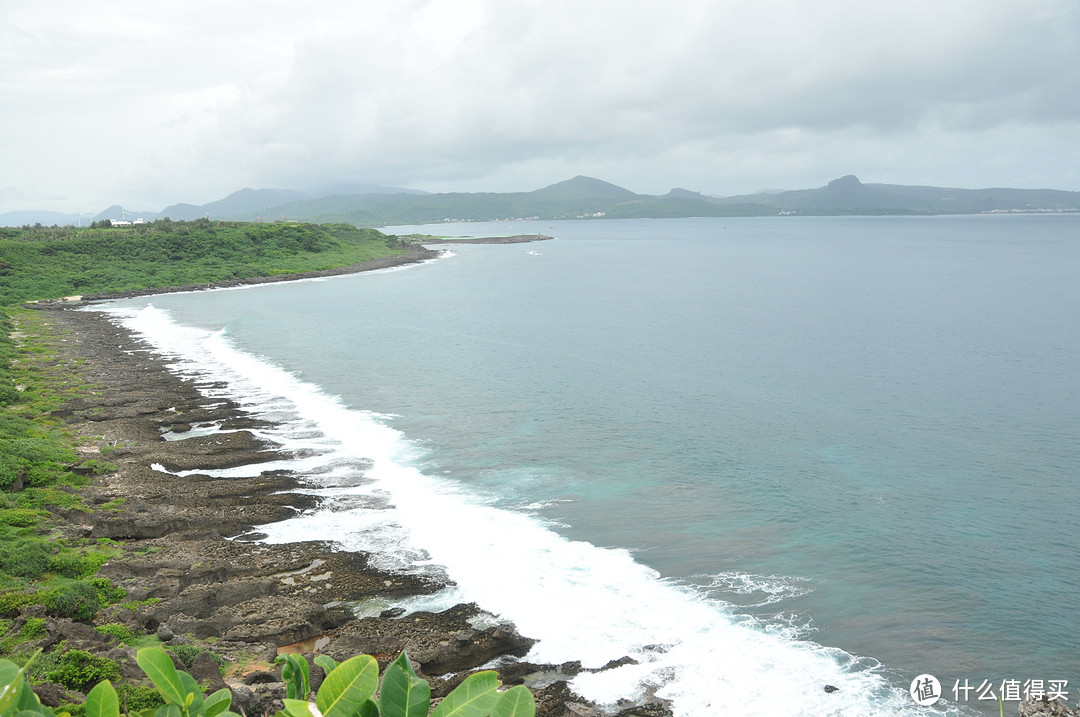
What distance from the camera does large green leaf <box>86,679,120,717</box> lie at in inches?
133

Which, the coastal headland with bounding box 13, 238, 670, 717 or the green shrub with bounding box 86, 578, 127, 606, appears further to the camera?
the green shrub with bounding box 86, 578, 127, 606

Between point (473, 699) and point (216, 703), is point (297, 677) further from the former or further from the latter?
point (473, 699)

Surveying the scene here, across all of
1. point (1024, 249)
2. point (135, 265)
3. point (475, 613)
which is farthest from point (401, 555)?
point (1024, 249)

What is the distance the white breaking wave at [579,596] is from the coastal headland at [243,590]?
0.73 meters

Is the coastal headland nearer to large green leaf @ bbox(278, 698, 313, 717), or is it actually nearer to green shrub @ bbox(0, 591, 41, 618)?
green shrub @ bbox(0, 591, 41, 618)

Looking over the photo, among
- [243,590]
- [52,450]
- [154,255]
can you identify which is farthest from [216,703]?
[154,255]

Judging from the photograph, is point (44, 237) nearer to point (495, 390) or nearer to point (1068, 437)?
point (495, 390)

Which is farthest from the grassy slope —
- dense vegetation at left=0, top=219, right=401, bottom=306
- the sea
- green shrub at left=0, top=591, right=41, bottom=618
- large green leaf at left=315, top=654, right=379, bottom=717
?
large green leaf at left=315, top=654, right=379, bottom=717

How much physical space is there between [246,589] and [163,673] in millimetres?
16148

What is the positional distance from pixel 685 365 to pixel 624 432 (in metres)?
14.8

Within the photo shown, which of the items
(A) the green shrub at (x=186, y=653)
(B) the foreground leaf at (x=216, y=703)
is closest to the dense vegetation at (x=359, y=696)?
(B) the foreground leaf at (x=216, y=703)

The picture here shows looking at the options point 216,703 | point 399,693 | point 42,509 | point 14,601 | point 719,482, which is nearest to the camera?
point 399,693

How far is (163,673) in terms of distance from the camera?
142 inches

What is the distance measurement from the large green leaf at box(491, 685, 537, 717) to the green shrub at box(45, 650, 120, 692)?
11856 millimetres
